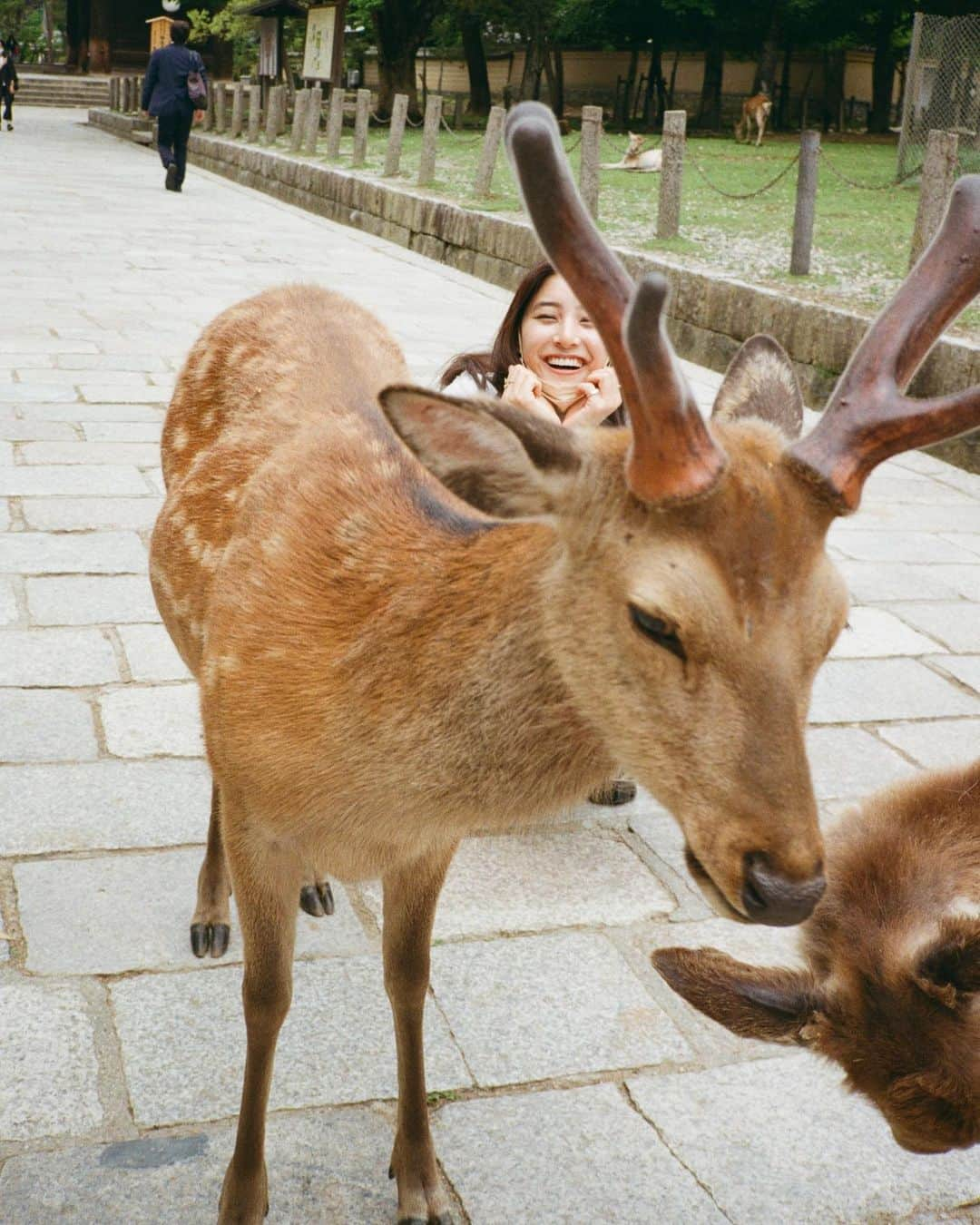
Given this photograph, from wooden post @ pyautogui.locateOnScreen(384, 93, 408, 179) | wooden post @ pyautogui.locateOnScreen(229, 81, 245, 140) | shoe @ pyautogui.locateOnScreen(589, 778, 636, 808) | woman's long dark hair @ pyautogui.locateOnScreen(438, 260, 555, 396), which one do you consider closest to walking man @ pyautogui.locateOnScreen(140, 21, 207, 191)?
wooden post @ pyautogui.locateOnScreen(384, 93, 408, 179)

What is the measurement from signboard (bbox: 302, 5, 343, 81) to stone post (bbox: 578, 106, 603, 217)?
12651 millimetres

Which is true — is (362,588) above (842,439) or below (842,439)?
below

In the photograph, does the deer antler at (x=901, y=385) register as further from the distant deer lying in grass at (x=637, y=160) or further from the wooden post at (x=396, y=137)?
the distant deer lying in grass at (x=637, y=160)

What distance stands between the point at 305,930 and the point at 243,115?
97.0ft

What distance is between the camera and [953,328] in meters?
8.52

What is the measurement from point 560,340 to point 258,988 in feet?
6.87

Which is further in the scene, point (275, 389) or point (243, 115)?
point (243, 115)

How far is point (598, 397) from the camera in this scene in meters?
3.77

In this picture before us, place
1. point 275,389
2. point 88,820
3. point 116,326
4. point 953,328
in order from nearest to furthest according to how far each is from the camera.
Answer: point 275,389, point 88,820, point 953,328, point 116,326

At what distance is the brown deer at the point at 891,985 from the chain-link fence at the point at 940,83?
1788cm

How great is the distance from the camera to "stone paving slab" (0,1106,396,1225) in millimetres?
2246

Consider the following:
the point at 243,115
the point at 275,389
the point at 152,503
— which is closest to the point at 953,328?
the point at 152,503

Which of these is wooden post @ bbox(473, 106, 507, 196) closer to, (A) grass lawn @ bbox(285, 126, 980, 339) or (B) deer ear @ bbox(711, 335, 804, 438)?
(A) grass lawn @ bbox(285, 126, 980, 339)

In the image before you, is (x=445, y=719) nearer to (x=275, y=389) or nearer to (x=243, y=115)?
(x=275, y=389)
